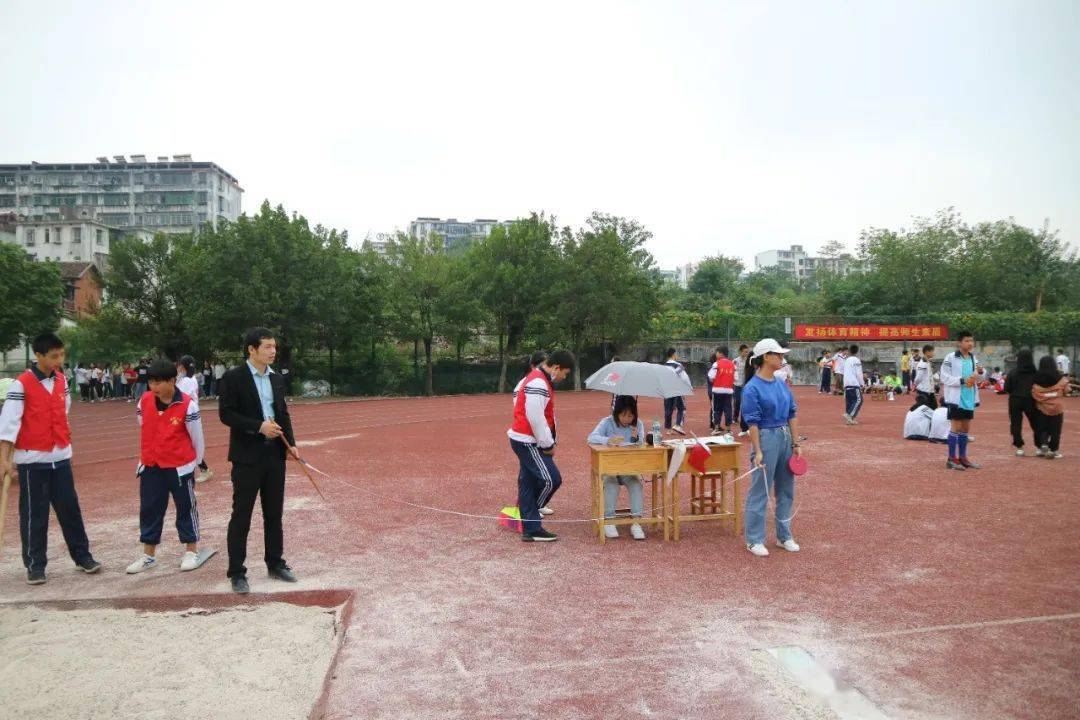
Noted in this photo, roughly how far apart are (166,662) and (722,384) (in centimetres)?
1145

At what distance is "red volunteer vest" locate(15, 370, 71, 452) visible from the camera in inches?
221

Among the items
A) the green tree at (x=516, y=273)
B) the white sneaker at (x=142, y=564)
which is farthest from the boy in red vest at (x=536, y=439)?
the green tree at (x=516, y=273)

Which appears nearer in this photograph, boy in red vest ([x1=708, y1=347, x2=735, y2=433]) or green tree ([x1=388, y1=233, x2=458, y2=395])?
boy in red vest ([x1=708, y1=347, x2=735, y2=433])

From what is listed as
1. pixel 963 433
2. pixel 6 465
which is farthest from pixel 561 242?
pixel 6 465

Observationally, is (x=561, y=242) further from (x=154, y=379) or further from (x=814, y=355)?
(x=154, y=379)

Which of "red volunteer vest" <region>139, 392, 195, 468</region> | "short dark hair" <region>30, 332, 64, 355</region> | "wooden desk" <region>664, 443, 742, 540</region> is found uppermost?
"short dark hair" <region>30, 332, 64, 355</region>

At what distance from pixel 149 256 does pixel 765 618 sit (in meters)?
32.9

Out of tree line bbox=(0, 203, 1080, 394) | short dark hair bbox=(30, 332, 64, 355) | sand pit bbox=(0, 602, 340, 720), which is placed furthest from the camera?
tree line bbox=(0, 203, 1080, 394)

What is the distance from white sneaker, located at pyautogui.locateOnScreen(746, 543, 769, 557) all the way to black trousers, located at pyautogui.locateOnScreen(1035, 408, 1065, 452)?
7.88 metres

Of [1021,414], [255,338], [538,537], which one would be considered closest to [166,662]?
[255,338]

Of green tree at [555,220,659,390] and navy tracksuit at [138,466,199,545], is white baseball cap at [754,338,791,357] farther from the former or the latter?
green tree at [555,220,659,390]

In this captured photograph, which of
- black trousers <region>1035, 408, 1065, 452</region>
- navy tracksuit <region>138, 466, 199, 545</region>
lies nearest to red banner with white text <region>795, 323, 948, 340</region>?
black trousers <region>1035, 408, 1065, 452</region>

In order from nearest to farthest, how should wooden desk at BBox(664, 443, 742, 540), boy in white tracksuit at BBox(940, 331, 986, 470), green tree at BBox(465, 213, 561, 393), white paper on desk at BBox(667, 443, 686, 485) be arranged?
white paper on desk at BBox(667, 443, 686, 485) → wooden desk at BBox(664, 443, 742, 540) → boy in white tracksuit at BBox(940, 331, 986, 470) → green tree at BBox(465, 213, 561, 393)

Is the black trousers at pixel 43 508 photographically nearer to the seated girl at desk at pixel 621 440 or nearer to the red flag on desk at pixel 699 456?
the seated girl at desk at pixel 621 440
